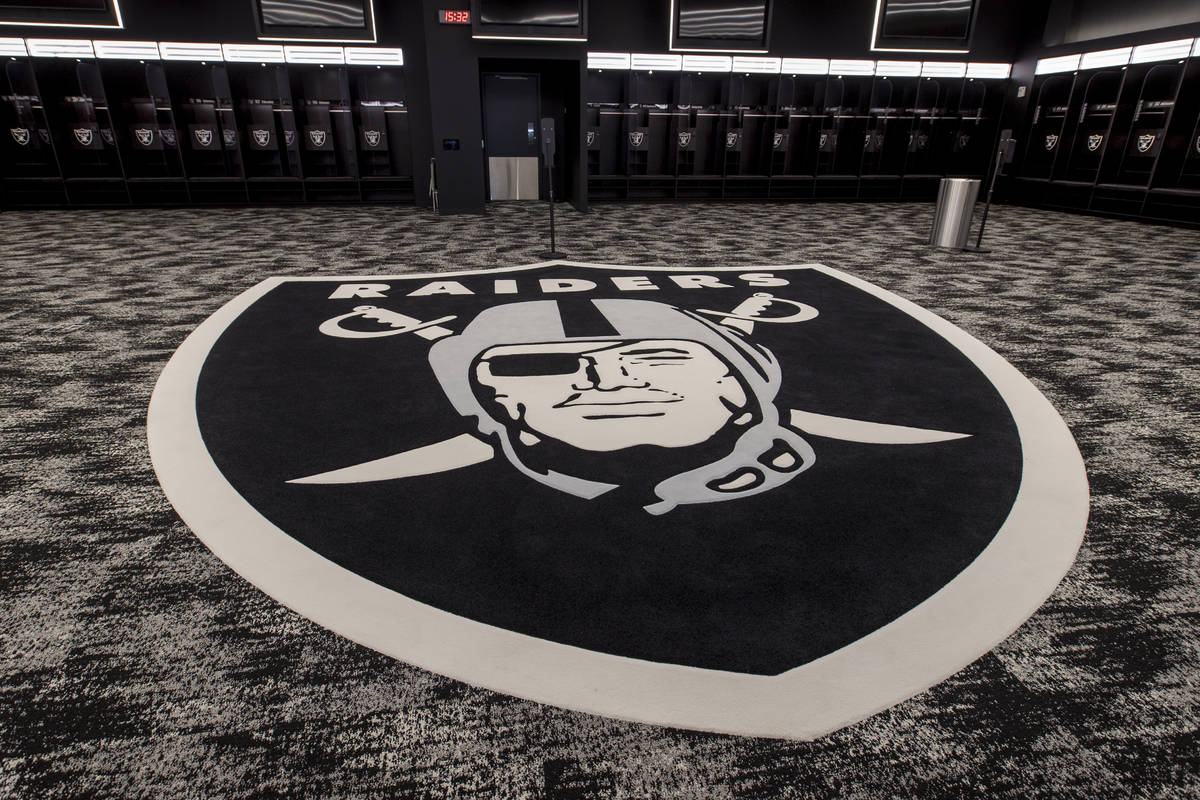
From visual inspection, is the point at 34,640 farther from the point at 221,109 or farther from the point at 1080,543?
the point at 221,109

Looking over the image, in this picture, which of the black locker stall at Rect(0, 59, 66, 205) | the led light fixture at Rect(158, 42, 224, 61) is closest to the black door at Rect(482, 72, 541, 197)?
the led light fixture at Rect(158, 42, 224, 61)

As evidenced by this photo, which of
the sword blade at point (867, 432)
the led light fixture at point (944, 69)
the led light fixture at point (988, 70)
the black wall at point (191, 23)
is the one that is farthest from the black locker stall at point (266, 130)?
the led light fixture at point (988, 70)

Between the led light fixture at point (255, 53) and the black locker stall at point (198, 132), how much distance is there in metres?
0.09

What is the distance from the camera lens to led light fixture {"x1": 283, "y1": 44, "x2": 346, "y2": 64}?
838cm

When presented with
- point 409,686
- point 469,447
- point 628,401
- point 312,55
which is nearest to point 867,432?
point 628,401

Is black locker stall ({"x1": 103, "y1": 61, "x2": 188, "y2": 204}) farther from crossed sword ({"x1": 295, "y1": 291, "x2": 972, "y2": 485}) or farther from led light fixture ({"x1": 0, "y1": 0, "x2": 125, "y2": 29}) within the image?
crossed sword ({"x1": 295, "y1": 291, "x2": 972, "y2": 485})

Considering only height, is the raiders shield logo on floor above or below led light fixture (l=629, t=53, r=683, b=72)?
below

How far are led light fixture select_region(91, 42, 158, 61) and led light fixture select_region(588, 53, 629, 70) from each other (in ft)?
18.9

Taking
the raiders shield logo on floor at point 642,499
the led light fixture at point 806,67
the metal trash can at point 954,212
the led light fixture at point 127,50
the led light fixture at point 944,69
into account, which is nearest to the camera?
the raiders shield logo on floor at point 642,499

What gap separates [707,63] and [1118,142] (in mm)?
5647

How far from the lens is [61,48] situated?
795 cm

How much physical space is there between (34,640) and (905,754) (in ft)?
5.64

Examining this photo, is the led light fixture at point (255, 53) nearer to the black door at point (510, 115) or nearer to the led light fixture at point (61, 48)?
the led light fixture at point (61, 48)

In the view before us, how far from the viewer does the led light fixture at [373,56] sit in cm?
845
